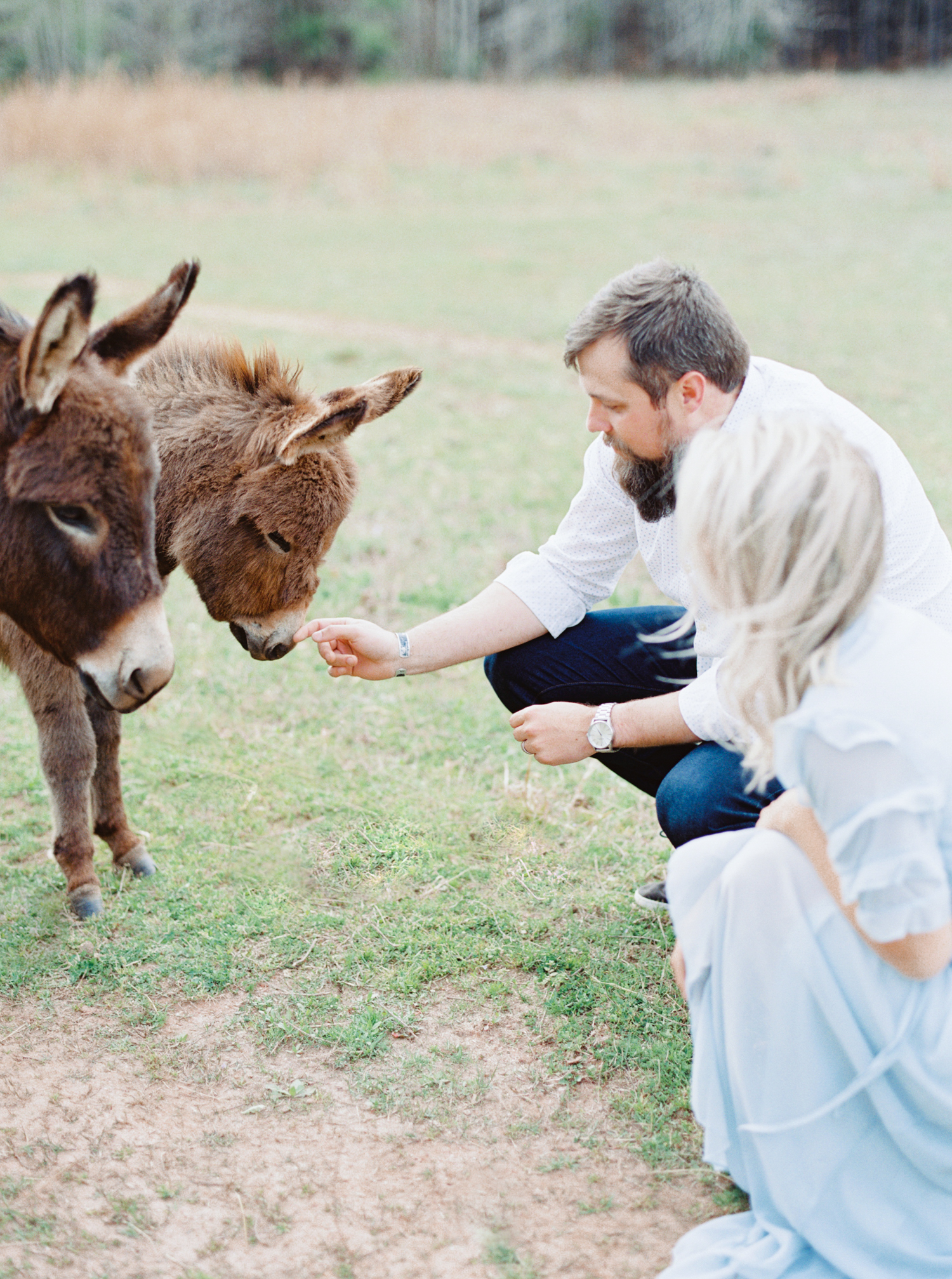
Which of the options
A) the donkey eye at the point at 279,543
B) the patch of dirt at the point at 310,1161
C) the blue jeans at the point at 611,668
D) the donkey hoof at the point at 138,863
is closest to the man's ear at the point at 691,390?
the blue jeans at the point at 611,668

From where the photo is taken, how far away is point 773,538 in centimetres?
189

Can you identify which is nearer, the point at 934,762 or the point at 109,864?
the point at 934,762

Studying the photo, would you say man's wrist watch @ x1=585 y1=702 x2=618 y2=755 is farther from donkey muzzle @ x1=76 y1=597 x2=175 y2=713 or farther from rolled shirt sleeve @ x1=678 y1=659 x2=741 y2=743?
donkey muzzle @ x1=76 y1=597 x2=175 y2=713

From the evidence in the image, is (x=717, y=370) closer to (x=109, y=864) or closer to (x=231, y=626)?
(x=231, y=626)

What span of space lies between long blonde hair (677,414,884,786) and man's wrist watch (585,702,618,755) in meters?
1.00

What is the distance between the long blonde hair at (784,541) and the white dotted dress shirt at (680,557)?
16.5 inches

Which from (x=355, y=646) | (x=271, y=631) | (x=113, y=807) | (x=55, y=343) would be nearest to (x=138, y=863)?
(x=113, y=807)

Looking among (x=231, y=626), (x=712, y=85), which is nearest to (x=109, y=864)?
(x=231, y=626)

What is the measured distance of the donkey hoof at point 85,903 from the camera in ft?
11.6

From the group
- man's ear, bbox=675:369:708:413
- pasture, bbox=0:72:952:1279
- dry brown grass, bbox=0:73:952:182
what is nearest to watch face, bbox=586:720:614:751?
pasture, bbox=0:72:952:1279

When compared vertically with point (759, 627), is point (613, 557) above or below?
below

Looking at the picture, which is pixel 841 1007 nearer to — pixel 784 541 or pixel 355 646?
pixel 784 541

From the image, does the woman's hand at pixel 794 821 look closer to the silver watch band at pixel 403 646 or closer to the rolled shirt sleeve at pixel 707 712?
the rolled shirt sleeve at pixel 707 712

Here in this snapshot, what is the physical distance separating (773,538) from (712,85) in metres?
33.7
